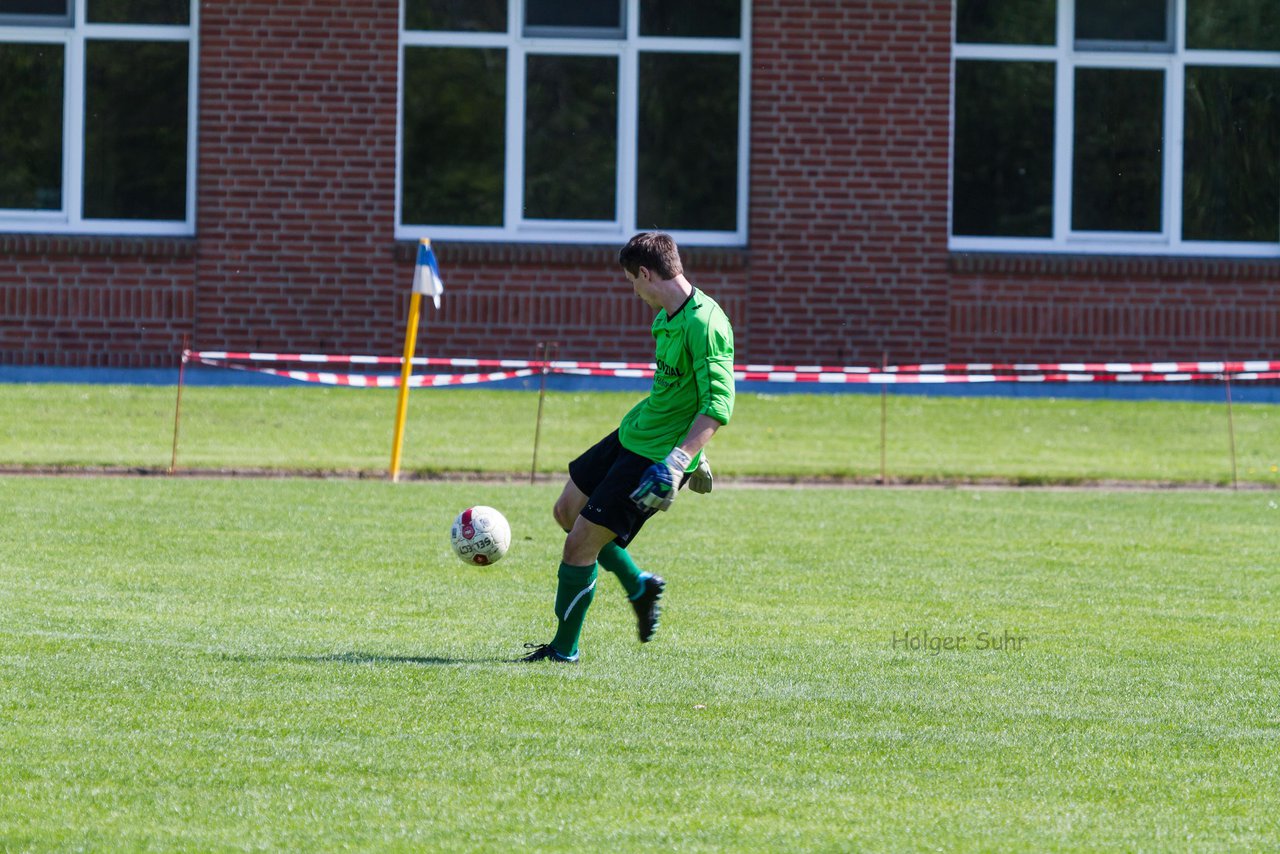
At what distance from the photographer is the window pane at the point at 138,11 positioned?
65.5 feet

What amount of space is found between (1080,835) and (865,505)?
9188 millimetres

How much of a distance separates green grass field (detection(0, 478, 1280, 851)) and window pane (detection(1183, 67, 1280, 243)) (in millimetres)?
9361

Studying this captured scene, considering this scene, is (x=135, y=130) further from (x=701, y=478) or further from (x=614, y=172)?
(x=701, y=478)

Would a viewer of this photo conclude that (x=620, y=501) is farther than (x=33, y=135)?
No

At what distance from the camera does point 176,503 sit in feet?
43.8

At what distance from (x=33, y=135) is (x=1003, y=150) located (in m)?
10.4

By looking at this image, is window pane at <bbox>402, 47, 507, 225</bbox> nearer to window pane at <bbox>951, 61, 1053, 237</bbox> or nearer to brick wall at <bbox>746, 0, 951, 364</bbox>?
brick wall at <bbox>746, 0, 951, 364</bbox>

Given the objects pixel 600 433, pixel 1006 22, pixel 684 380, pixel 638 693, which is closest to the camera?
pixel 638 693

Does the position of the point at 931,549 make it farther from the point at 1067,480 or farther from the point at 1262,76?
the point at 1262,76

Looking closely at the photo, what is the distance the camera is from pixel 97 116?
66.1 feet

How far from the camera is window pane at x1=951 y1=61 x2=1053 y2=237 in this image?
20688 mm

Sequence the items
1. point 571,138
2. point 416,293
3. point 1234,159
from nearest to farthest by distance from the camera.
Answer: point 416,293 < point 571,138 < point 1234,159

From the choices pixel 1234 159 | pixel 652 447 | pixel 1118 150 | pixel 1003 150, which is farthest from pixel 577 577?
pixel 1234 159

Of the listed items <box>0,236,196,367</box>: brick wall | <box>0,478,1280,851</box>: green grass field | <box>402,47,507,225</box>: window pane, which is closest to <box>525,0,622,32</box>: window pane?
<box>402,47,507,225</box>: window pane
